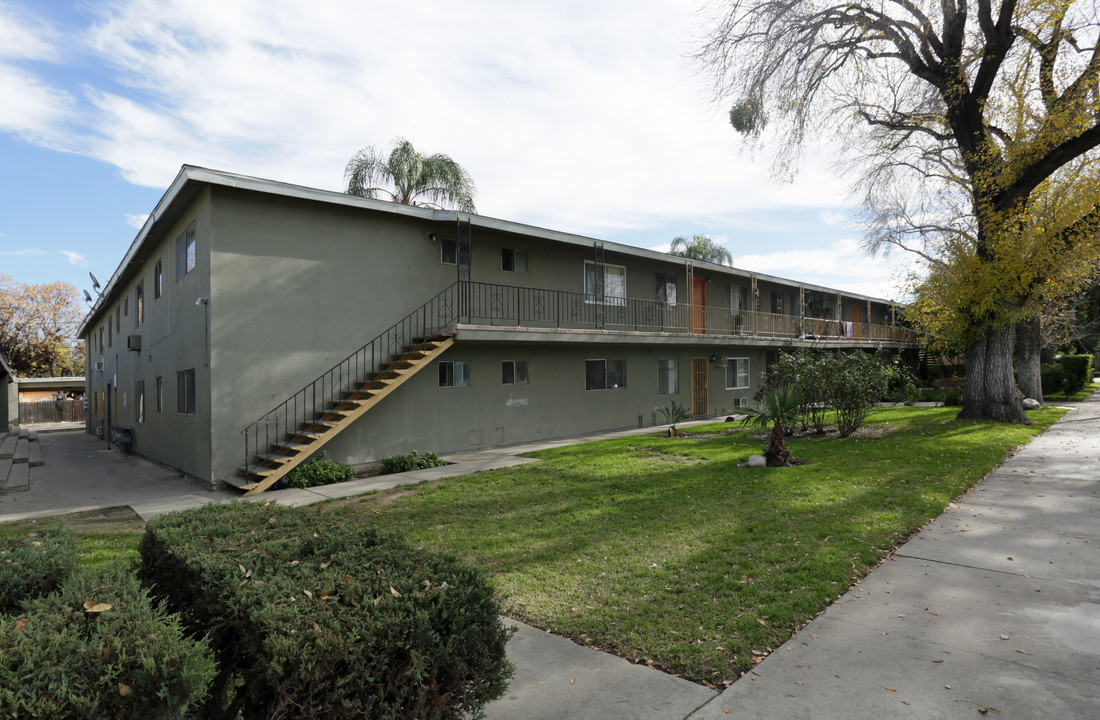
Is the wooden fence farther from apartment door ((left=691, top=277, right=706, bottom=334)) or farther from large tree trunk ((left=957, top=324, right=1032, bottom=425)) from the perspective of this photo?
large tree trunk ((left=957, top=324, right=1032, bottom=425))

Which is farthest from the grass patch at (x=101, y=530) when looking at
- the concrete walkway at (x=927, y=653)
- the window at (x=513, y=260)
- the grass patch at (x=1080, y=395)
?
the grass patch at (x=1080, y=395)

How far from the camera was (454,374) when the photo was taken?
14195 mm

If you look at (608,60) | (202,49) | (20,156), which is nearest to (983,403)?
(608,60)

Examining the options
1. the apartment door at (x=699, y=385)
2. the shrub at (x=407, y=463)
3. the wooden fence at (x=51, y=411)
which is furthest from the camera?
the wooden fence at (x=51, y=411)

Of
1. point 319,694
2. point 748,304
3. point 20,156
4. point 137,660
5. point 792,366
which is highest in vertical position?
point 20,156

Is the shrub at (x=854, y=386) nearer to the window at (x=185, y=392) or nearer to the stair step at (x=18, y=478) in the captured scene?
the window at (x=185, y=392)

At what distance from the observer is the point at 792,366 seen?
13570 millimetres

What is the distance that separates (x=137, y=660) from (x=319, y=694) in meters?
0.65

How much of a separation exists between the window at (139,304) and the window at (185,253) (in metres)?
5.19

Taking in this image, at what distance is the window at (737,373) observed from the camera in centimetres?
2327

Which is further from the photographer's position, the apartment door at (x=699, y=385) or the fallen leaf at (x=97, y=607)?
the apartment door at (x=699, y=385)

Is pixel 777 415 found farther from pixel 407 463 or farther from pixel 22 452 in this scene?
pixel 22 452

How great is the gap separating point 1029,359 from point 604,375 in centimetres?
1627

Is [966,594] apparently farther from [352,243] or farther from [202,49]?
[202,49]
